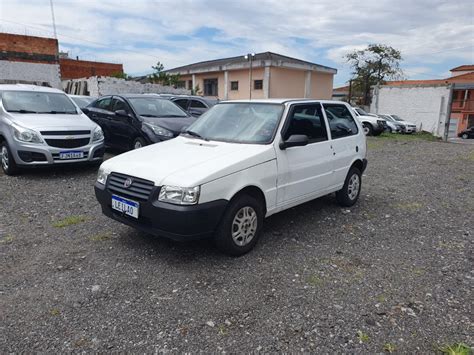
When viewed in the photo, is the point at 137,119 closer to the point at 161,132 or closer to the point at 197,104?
the point at 161,132

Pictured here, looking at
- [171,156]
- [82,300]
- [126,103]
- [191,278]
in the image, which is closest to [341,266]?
[191,278]

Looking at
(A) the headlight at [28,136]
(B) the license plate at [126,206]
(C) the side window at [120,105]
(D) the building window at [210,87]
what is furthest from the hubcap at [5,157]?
(D) the building window at [210,87]

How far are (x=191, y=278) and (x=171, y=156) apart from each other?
4.29 ft

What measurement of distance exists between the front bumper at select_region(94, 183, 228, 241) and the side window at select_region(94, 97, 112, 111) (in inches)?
255

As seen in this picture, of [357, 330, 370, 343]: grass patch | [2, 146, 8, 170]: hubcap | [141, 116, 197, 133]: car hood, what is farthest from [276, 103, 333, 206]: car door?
[2, 146, 8, 170]: hubcap

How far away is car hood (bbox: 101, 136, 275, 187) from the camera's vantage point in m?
3.29

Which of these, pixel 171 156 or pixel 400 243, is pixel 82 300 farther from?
pixel 400 243

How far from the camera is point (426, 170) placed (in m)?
9.27

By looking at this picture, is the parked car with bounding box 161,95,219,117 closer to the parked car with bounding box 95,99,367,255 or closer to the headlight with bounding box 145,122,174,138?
the headlight with bounding box 145,122,174,138

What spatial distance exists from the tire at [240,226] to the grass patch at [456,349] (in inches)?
75.4

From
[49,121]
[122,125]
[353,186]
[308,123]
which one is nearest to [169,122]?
[122,125]

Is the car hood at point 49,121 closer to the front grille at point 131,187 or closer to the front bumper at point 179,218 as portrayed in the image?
the front grille at point 131,187

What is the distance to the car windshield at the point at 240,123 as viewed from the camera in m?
4.10

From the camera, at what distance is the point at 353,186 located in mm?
5602
